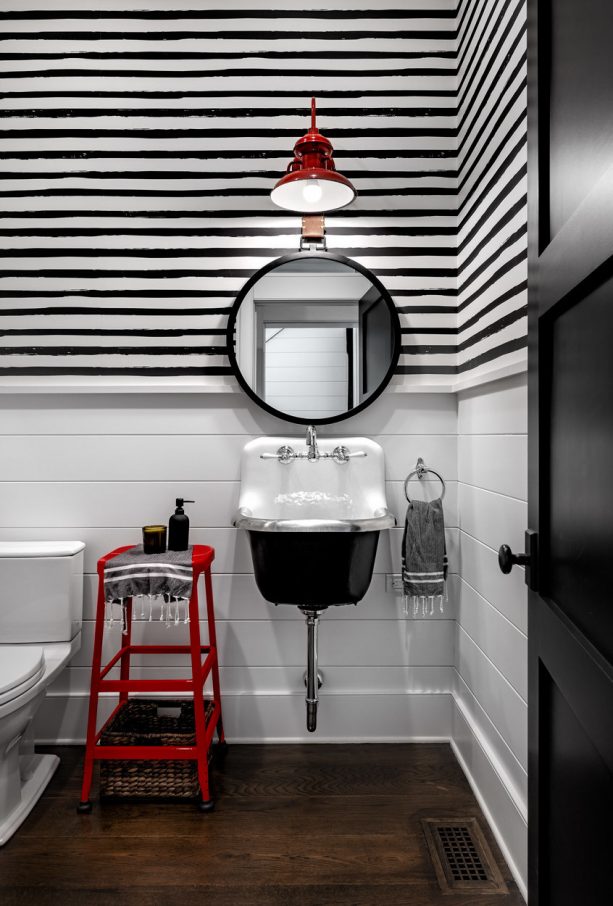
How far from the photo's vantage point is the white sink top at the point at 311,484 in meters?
2.13

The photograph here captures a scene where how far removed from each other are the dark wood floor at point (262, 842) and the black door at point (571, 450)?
69cm

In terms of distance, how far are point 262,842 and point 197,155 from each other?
7.56ft

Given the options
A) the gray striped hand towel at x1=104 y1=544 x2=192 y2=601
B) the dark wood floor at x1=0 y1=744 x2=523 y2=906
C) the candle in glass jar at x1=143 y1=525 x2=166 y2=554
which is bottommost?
the dark wood floor at x1=0 y1=744 x2=523 y2=906

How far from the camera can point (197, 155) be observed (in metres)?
2.22

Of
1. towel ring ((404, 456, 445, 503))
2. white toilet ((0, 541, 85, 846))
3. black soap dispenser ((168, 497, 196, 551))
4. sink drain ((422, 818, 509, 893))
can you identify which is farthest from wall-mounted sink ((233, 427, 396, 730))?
white toilet ((0, 541, 85, 846))

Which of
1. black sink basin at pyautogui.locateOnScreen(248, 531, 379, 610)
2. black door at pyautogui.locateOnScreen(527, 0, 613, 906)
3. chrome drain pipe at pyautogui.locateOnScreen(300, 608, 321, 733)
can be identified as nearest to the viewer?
black door at pyautogui.locateOnScreen(527, 0, 613, 906)

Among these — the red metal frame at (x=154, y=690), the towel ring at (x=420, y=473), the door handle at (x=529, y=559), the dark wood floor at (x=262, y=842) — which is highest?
the towel ring at (x=420, y=473)

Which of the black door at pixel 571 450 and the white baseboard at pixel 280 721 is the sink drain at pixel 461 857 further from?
the black door at pixel 571 450

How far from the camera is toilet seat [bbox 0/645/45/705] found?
1.62m

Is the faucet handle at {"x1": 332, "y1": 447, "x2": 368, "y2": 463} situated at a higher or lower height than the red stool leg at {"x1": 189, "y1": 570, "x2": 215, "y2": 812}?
higher

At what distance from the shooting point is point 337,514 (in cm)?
213

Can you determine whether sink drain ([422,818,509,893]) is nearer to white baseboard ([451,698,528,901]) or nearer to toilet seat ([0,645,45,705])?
white baseboard ([451,698,528,901])

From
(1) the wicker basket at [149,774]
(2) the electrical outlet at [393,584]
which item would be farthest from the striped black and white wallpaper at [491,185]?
(1) the wicker basket at [149,774]

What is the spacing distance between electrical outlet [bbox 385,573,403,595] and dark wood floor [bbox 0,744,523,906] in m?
0.58
